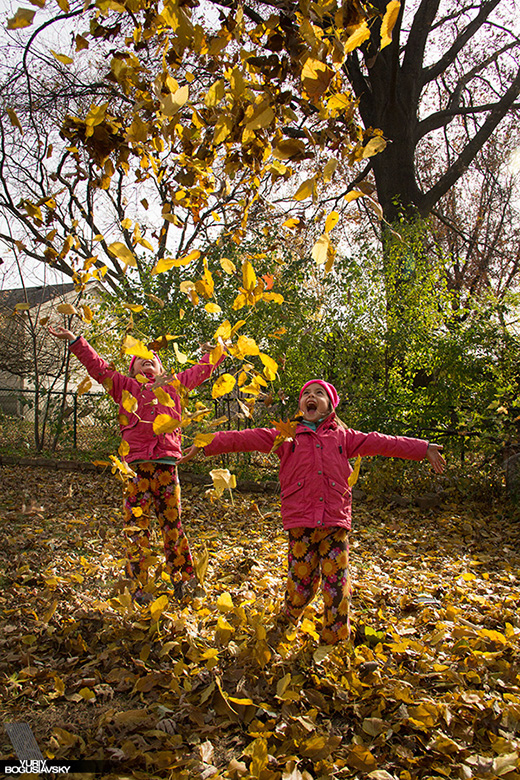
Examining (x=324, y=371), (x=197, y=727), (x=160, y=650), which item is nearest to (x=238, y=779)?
(x=197, y=727)

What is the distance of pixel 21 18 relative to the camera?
2.93 feet

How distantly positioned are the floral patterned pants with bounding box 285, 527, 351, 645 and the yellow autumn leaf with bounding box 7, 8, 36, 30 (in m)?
2.15

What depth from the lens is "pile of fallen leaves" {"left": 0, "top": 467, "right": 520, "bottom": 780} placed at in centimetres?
162

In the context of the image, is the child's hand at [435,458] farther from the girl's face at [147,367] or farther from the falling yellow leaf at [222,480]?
the girl's face at [147,367]

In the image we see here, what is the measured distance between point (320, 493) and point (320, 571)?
40cm

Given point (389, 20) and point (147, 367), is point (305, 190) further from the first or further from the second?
point (147, 367)

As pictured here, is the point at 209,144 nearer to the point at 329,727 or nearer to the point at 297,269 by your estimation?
the point at 329,727

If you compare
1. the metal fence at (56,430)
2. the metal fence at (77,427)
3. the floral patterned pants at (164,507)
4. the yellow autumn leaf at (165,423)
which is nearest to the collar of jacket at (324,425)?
the floral patterned pants at (164,507)

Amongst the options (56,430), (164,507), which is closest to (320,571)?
(164,507)

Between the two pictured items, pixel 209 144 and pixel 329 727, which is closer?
pixel 209 144

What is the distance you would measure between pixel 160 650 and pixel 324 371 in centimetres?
456


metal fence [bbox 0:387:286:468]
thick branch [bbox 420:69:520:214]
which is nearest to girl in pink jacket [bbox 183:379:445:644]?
metal fence [bbox 0:387:286:468]

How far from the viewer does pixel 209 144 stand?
59.3 inches

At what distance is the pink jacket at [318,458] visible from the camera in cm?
243
